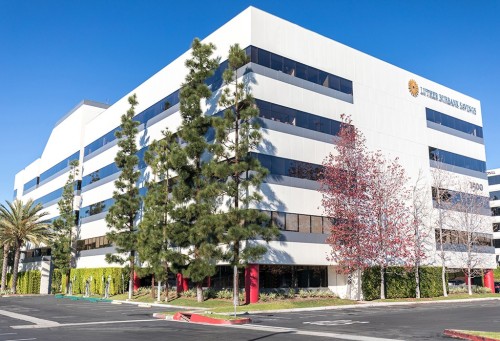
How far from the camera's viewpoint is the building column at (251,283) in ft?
107

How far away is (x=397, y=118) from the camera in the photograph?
4641cm

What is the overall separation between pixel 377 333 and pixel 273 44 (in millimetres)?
25175

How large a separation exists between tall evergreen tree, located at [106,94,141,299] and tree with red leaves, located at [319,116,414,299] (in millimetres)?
17506

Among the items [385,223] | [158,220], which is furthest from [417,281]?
[158,220]

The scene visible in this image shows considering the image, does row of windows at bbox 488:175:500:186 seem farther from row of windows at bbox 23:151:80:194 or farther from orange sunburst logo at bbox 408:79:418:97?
row of windows at bbox 23:151:80:194

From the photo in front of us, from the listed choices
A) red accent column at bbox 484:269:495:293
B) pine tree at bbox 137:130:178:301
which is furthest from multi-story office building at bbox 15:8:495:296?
pine tree at bbox 137:130:178:301

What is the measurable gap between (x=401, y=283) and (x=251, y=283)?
15432mm

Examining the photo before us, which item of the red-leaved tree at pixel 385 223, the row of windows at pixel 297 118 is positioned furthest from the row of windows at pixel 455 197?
the row of windows at pixel 297 118

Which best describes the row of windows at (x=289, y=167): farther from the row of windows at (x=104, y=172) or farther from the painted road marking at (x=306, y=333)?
the row of windows at (x=104, y=172)

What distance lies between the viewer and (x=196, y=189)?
113 feet

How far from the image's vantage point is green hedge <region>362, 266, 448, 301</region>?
38438 millimetres

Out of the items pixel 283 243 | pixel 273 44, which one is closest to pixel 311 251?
pixel 283 243

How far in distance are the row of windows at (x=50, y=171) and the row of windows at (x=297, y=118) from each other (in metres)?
37.4

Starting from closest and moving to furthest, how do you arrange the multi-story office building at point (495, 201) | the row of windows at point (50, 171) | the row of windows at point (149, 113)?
the row of windows at point (149, 113)
the row of windows at point (50, 171)
the multi-story office building at point (495, 201)
